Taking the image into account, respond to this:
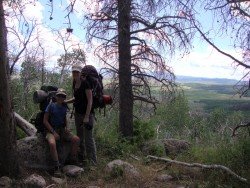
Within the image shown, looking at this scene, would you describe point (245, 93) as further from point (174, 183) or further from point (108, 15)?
point (108, 15)

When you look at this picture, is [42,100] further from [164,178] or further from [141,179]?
[164,178]

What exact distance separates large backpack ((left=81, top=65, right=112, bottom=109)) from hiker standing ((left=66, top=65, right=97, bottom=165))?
94 mm

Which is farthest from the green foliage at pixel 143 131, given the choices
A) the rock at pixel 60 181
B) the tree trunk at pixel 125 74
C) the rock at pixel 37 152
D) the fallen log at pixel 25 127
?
the rock at pixel 60 181

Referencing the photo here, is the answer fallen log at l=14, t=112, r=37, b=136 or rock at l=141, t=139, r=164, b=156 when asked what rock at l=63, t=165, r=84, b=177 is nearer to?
fallen log at l=14, t=112, r=37, b=136

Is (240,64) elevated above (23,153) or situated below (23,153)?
above

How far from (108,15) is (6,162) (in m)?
5.23

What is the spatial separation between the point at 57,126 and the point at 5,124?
4.71 feet

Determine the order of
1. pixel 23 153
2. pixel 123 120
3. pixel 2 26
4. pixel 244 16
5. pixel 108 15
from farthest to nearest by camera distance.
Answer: pixel 123 120
pixel 108 15
pixel 23 153
pixel 244 16
pixel 2 26

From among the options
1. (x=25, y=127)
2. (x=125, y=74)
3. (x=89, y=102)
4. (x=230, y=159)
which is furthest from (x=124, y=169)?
(x=125, y=74)

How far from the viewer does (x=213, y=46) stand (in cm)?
730

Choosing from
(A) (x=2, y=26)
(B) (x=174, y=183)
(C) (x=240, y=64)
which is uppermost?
(A) (x=2, y=26)

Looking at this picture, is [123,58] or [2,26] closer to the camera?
[2,26]

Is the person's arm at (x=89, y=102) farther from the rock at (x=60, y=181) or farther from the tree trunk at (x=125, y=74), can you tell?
the tree trunk at (x=125, y=74)

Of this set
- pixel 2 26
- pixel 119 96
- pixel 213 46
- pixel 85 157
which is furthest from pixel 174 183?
pixel 119 96
